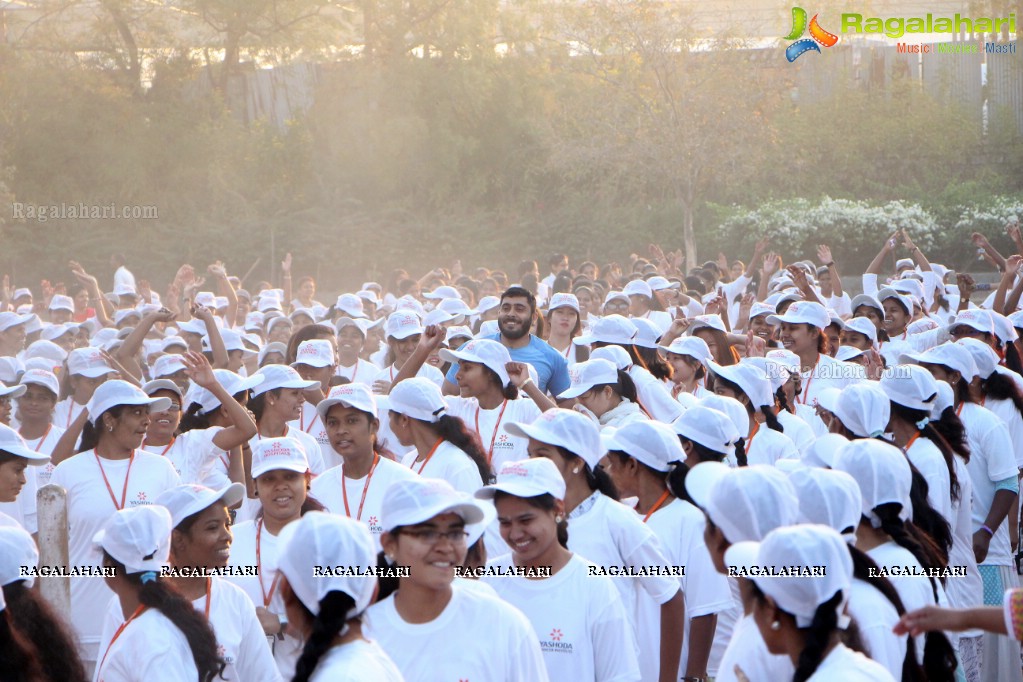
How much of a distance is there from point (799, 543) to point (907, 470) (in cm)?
163

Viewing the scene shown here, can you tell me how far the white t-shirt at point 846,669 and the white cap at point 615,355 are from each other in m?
4.79

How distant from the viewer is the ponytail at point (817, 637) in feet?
10.5

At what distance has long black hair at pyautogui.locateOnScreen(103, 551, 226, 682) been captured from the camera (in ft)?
13.7

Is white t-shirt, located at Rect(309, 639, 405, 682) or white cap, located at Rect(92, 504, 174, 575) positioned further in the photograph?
white cap, located at Rect(92, 504, 174, 575)

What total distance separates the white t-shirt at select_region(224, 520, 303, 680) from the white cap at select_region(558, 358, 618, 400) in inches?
97.8

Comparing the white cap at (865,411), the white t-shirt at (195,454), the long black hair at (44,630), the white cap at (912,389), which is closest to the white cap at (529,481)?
the long black hair at (44,630)

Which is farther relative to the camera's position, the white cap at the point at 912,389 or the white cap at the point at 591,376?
the white cap at the point at 591,376

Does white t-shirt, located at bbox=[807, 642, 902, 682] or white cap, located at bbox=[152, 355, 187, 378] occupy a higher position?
white t-shirt, located at bbox=[807, 642, 902, 682]

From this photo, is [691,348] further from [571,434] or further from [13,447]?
[13,447]

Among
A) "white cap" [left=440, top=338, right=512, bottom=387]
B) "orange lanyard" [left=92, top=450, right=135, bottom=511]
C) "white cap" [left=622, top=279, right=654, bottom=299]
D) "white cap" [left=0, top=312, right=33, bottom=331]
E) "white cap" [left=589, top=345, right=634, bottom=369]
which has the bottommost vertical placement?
"white cap" [left=622, top=279, right=654, bottom=299]

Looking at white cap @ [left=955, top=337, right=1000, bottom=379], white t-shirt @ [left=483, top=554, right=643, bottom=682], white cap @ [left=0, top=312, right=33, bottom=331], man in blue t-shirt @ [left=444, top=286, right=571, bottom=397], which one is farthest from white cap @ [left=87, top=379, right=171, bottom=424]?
white cap @ [left=0, top=312, right=33, bottom=331]

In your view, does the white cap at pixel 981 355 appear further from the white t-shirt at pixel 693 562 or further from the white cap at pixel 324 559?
the white cap at pixel 324 559

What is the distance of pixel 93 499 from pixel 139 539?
2150 mm

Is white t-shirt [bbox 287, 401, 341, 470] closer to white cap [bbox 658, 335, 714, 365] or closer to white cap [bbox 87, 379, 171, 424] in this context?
white cap [bbox 87, 379, 171, 424]
